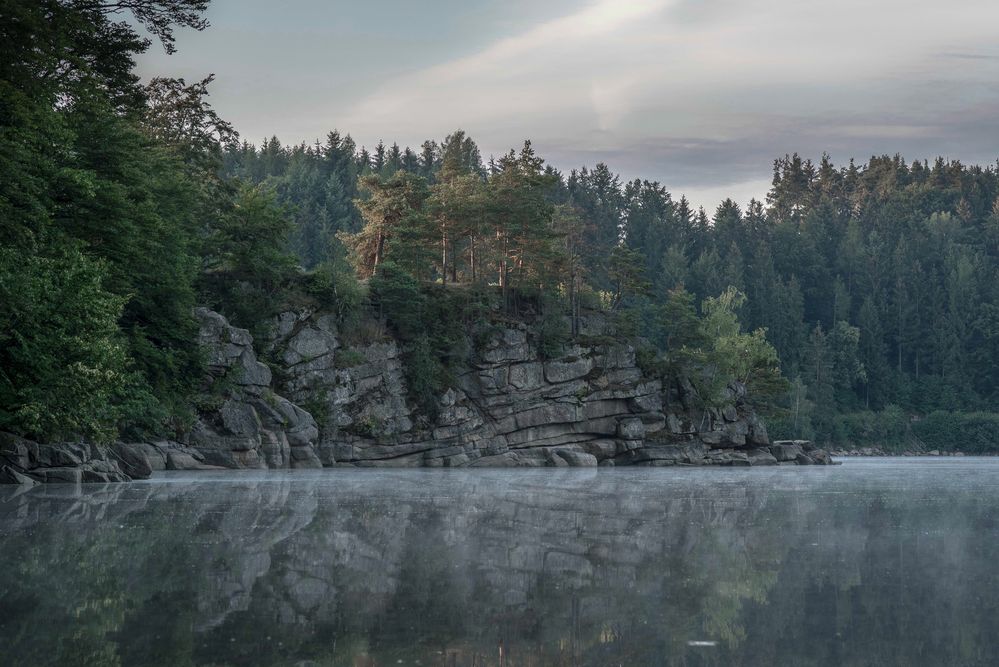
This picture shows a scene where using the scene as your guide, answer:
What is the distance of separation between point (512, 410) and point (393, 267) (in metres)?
12.8

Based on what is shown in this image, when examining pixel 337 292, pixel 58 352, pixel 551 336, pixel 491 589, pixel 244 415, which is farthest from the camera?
pixel 551 336

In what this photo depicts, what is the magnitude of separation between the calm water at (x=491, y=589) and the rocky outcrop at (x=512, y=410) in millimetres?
44202

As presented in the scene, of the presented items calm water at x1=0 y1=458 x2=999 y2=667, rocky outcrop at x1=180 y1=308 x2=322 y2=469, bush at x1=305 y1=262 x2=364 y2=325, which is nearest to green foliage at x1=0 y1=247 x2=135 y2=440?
calm water at x1=0 y1=458 x2=999 y2=667

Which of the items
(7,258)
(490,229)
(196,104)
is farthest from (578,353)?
(7,258)

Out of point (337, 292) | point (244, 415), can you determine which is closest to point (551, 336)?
point (337, 292)

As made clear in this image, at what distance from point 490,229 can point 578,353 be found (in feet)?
40.5

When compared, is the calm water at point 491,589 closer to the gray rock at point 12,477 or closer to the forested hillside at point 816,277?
the gray rock at point 12,477

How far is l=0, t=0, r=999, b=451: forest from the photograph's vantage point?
3012 centimetres

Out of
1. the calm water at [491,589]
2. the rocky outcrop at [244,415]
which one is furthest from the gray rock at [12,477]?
the rocky outcrop at [244,415]

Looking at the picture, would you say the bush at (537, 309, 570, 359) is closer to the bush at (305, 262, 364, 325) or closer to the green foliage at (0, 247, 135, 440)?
the bush at (305, 262, 364, 325)

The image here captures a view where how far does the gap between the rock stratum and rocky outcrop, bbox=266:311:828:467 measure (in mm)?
85

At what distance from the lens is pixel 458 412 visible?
68.8m

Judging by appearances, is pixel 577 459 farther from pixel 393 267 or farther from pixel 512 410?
pixel 393 267

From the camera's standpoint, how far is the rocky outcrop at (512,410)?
2484 inches
